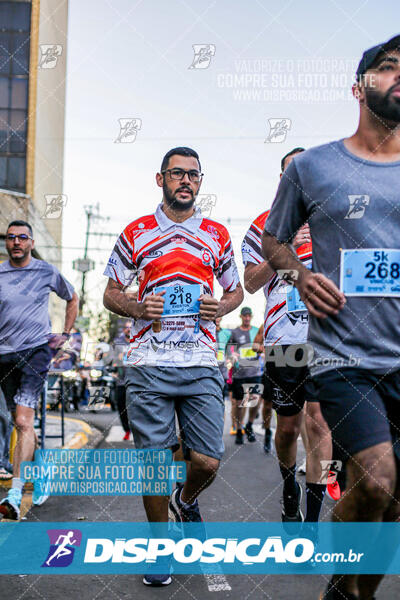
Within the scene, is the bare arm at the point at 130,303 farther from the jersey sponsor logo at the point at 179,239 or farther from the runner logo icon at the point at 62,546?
the runner logo icon at the point at 62,546

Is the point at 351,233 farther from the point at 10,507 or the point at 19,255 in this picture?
the point at 19,255

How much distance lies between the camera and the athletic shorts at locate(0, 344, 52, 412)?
18.7 ft

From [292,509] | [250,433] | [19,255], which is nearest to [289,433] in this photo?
[292,509]

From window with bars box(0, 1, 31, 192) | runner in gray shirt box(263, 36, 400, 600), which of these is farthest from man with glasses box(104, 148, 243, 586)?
window with bars box(0, 1, 31, 192)

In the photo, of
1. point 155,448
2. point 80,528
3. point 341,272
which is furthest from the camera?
point 80,528

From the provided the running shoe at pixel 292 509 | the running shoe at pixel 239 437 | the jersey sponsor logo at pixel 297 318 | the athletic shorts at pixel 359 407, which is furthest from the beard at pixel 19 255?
the running shoe at pixel 239 437

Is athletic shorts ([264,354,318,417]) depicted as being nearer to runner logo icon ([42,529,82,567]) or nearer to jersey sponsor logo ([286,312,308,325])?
jersey sponsor logo ([286,312,308,325])

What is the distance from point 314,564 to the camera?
12.9 ft

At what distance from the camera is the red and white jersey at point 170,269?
13.1 ft

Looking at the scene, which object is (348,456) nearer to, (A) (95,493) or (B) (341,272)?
(B) (341,272)

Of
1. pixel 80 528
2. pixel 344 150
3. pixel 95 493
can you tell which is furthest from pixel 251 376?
pixel 344 150

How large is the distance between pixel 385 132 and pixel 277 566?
246 cm

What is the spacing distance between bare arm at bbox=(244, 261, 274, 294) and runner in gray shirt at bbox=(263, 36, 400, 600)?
62.3 inches

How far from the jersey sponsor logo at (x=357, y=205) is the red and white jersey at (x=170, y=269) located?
1534mm
